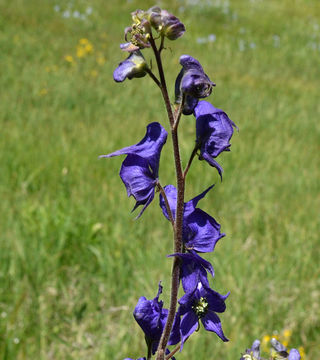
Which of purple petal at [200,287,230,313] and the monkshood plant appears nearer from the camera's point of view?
the monkshood plant

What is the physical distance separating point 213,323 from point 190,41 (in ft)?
25.9

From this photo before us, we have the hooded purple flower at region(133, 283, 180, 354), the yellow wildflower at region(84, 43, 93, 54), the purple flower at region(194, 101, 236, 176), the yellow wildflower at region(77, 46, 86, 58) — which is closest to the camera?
A: the purple flower at region(194, 101, 236, 176)

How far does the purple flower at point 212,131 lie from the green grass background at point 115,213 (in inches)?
55.1

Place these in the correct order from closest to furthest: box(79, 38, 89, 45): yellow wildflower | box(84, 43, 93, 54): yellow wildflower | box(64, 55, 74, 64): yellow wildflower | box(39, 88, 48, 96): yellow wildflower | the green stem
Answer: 1. the green stem
2. box(39, 88, 48, 96): yellow wildflower
3. box(64, 55, 74, 64): yellow wildflower
4. box(84, 43, 93, 54): yellow wildflower
5. box(79, 38, 89, 45): yellow wildflower

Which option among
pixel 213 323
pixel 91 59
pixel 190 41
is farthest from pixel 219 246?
pixel 190 41

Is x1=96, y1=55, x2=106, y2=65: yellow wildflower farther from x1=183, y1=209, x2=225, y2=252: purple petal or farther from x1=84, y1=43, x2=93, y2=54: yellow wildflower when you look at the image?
x1=183, y1=209, x2=225, y2=252: purple petal

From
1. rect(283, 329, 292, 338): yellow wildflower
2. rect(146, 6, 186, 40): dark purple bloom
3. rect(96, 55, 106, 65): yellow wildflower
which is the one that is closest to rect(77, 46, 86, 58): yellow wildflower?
rect(96, 55, 106, 65): yellow wildflower

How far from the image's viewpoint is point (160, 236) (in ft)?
9.93

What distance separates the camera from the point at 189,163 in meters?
1.01

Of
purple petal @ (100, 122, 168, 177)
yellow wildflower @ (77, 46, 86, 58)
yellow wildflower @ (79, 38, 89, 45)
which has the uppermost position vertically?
yellow wildflower @ (79, 38, 89, 45)

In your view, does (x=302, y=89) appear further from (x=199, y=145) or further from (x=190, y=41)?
(x=199, y=145)

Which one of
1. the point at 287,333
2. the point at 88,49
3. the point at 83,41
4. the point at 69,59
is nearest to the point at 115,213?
the point at 287,333

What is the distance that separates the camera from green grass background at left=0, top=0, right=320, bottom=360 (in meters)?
2.39

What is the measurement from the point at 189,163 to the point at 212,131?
0.29 ft
